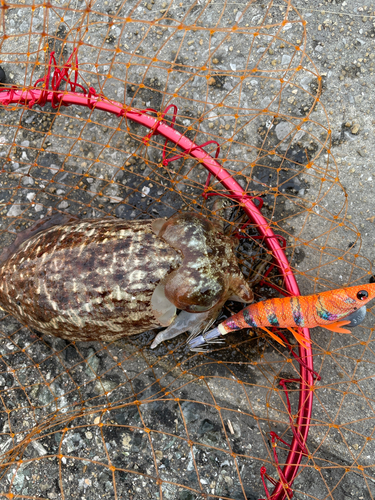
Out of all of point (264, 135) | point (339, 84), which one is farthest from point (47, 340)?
point (339, 84)

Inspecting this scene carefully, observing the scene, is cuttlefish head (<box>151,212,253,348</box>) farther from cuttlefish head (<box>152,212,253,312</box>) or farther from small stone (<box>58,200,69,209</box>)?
small stone (<box>58,200,69,209</box>)

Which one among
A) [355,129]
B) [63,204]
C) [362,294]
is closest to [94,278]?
[63,204]

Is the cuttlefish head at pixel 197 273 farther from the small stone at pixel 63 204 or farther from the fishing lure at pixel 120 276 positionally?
the small stone at pixel 63 204

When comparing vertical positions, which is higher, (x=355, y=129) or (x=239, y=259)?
(x=355, y=129)

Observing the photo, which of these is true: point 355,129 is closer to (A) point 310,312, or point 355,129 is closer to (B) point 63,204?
(A) point 310,312

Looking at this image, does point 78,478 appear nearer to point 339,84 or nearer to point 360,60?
point 339,84

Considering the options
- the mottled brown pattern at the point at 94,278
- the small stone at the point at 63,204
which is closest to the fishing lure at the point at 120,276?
the mottled brown pattern at the point at 94,278
